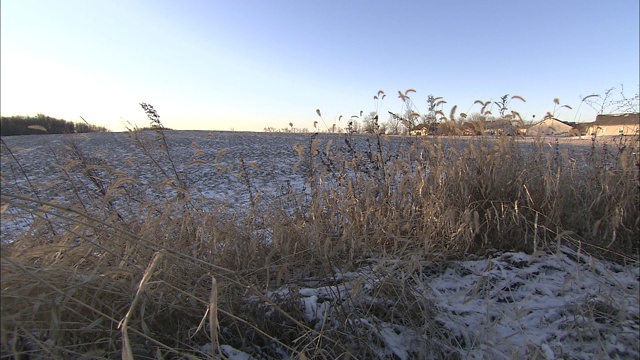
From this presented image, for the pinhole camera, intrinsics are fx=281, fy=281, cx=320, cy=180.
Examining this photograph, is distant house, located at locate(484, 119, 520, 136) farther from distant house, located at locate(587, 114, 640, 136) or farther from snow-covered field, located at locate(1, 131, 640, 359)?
snow-covered field, located at locate(1, 131, 640, 359)

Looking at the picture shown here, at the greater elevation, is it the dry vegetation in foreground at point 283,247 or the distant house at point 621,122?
the distant house at point 621,122

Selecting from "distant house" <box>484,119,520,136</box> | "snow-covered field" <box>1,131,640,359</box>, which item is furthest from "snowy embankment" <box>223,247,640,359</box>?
"distant house" <box>484,119,520,136</box>

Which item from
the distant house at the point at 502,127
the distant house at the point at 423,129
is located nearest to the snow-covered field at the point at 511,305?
the distant house at the point at 502,127

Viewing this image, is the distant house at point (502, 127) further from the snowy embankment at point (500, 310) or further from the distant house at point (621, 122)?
the snowy embankment at point (500, 310)

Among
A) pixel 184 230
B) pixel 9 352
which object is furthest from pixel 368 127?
pixel 9 352

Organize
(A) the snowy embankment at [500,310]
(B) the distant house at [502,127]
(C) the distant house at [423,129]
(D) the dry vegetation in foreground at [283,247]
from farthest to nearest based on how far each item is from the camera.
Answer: (C) the distant house at [423,129] < (B) the distant house at [502,127] < (A) the snowy embankment at [500,310] < (D) the dry vegetation in foreground at [283,247]

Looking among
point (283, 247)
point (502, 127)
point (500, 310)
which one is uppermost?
point (502, 127)

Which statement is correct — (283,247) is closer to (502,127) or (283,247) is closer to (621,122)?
(502,127)

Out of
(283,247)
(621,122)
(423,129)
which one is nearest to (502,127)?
(423,129)

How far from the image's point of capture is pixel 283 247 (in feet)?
6.56

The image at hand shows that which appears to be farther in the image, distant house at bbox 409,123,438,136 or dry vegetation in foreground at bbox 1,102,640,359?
distant house at bbox 409,123,438,136

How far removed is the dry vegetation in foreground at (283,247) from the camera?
1041 millimetres

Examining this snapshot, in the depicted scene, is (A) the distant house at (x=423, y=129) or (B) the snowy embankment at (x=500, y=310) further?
(A) the distant house at (x=423, y=129)

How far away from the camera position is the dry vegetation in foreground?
104 cm
